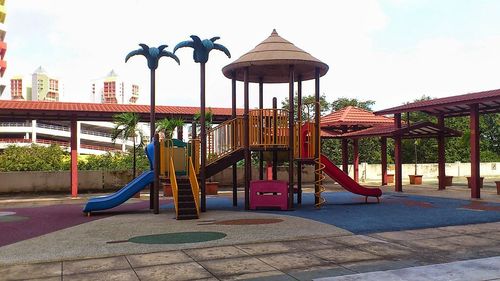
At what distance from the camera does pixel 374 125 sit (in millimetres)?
29219

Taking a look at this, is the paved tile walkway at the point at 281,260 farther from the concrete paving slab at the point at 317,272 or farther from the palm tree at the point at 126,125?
the palm tree at the point at 126,125

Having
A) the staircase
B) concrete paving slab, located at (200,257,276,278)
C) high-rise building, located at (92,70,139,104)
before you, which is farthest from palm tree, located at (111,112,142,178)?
high-rise building, located at (92,70,139,104)

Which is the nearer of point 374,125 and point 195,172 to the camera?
point 195,172

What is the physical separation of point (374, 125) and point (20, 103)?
20.6 m

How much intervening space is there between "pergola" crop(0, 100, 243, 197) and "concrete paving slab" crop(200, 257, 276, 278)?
1454cm

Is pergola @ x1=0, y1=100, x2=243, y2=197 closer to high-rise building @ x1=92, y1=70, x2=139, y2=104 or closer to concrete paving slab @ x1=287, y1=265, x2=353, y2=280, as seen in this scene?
concrete paving slab @ x1=287, y1=265, x2=353, y2=280

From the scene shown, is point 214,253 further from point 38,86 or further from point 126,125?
point 38,86

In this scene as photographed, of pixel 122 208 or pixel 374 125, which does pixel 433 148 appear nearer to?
pixel 374 125

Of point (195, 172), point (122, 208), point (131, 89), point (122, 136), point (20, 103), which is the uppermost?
point (131, 89)

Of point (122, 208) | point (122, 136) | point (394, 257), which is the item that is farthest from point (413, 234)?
point (122, 136)

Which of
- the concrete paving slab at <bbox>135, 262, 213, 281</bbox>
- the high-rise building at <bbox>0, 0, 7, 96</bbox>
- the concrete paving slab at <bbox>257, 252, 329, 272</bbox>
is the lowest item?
the concrete paving slab at <bbox>135, 262, 213, 281</bbox>

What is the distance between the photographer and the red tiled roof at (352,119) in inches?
1099

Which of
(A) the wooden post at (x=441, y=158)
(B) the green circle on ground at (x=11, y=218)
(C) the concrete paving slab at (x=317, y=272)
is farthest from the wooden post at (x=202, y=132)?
(A) the wooden post at (x=441, y=158)

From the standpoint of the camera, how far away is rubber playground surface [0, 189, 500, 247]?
464 inches
